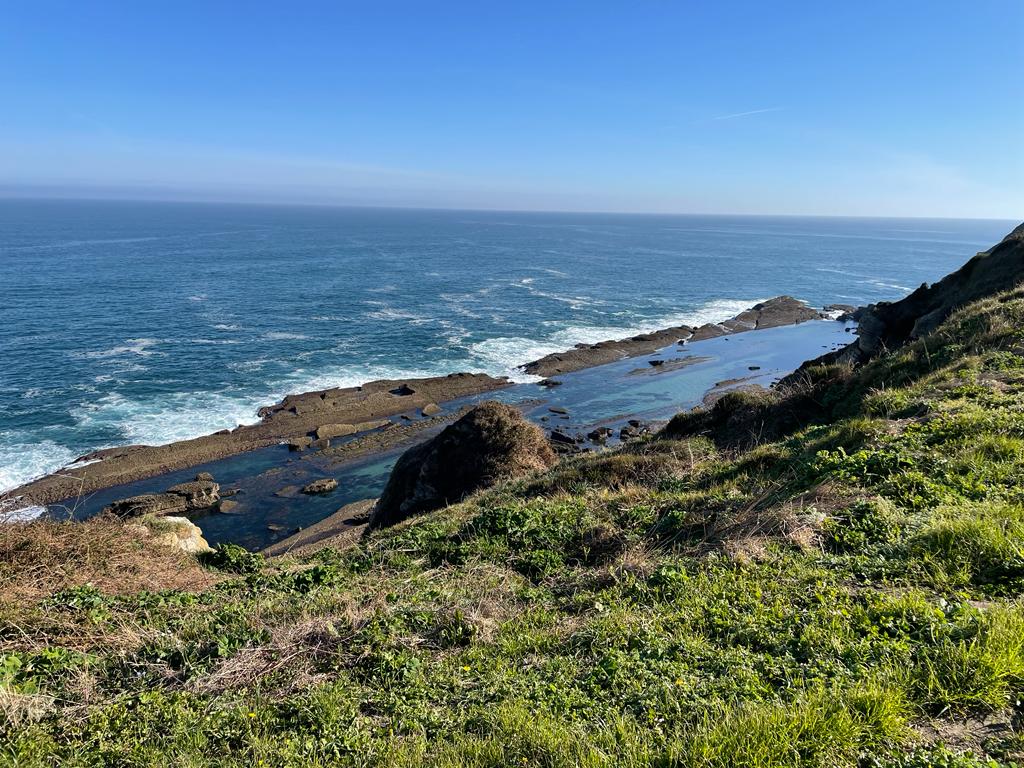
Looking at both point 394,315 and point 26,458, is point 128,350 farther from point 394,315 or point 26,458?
point 394,315

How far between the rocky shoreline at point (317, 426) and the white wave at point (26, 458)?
88cm

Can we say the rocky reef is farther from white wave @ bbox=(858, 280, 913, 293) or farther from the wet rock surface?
white wave @ bbox=(858, 280, 913, 293)

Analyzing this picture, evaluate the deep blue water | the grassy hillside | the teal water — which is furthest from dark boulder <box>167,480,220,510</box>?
the grassy hillside

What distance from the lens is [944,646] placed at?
4777mm

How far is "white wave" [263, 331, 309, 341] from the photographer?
59.7 metres

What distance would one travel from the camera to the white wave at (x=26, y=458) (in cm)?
3209

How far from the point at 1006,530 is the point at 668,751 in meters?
5.29

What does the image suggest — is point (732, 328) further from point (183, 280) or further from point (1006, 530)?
point (183, 280)

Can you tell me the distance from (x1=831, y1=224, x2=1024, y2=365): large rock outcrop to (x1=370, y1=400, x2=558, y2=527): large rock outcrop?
56.2 feet

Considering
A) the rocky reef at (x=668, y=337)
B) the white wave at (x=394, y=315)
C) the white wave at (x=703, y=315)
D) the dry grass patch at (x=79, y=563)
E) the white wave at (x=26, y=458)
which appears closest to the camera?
the dry grass patch at (x=79, y=563)

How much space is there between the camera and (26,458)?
112 feet

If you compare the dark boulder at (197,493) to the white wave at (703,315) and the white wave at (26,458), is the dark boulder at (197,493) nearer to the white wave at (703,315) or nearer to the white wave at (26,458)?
the white wave at (26,458)

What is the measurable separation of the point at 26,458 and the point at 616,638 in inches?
1677

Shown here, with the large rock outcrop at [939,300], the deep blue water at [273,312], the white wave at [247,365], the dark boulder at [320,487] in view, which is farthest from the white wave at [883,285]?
the white wave at [247,365]
